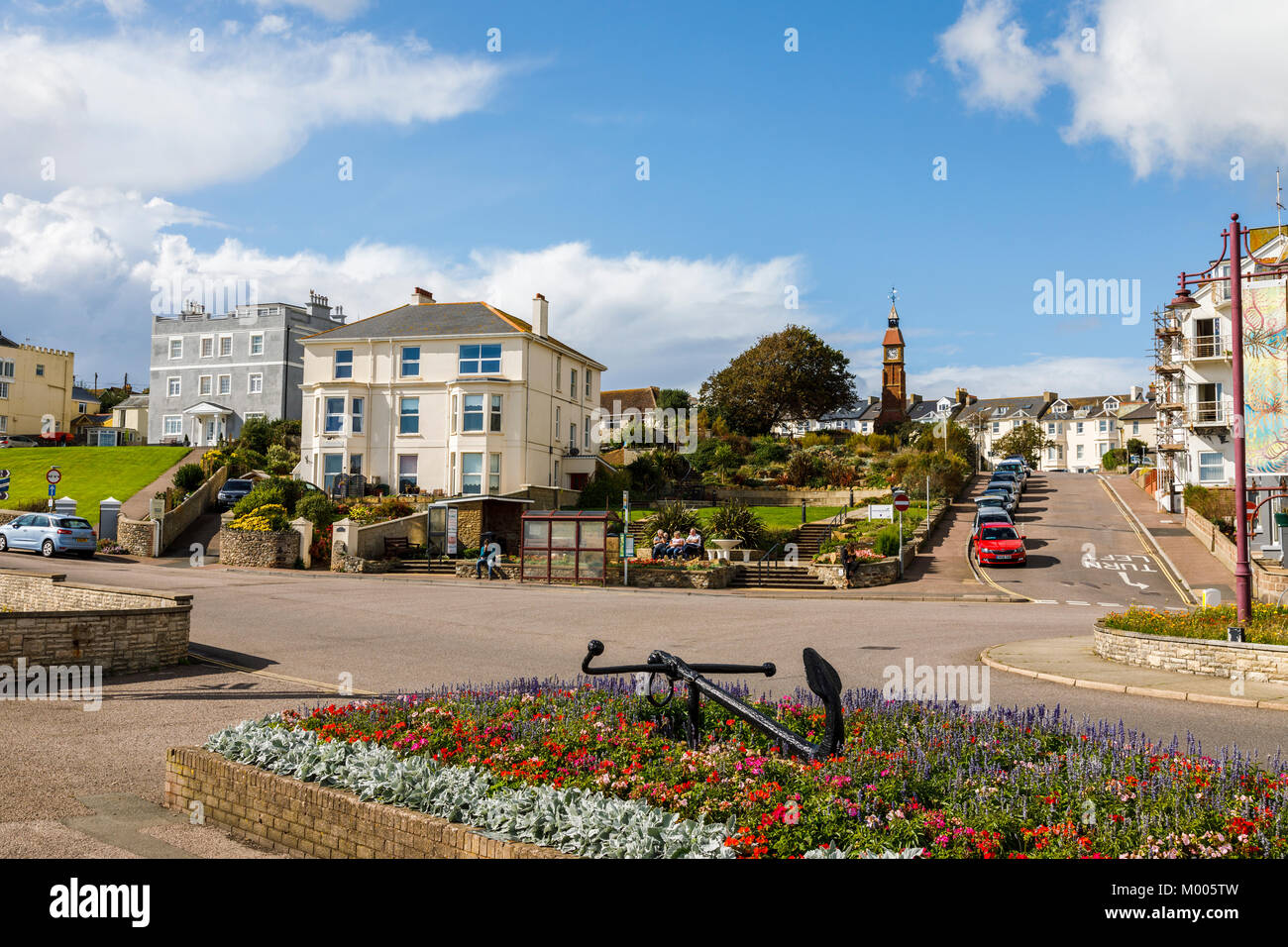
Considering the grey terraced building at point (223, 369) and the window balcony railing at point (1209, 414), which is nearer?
the window balcony railing at point (1209, 414)

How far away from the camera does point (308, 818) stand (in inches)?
222

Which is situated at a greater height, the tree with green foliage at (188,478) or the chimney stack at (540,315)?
the chimney stack at (540,315)

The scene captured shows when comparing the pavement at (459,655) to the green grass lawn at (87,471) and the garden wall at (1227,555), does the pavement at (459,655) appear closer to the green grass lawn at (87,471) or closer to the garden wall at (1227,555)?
the garden wall at (1227,555)

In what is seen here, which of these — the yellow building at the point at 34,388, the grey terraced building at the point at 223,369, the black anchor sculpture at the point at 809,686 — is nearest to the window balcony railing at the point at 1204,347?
the black anchor sculpture at the point at 809,686

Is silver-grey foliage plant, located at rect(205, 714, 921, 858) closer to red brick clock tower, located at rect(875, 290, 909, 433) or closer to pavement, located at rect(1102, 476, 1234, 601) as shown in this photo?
pavement, located at rect(1102, 476, 1234, 601)

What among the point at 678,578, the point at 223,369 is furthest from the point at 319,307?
the point at 678,578

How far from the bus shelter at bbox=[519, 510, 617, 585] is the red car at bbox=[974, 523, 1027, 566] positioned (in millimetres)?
13620

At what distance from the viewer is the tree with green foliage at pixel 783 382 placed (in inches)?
2975

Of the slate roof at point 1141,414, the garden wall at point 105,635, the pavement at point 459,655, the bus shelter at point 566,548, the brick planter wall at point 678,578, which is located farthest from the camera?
the slate roof at point 1141,414

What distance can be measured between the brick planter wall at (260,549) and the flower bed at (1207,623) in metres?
28.3

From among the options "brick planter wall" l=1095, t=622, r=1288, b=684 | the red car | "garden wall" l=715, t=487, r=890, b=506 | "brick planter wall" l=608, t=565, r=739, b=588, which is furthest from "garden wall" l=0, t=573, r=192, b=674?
"garden wall" l=715, t=487, r=890, b=506

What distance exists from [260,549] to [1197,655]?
3034 centimetres

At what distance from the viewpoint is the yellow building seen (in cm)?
7619
